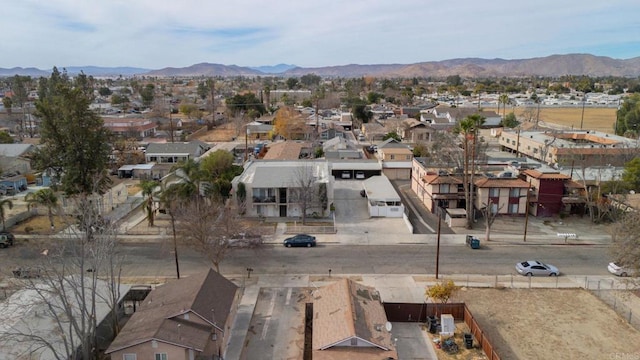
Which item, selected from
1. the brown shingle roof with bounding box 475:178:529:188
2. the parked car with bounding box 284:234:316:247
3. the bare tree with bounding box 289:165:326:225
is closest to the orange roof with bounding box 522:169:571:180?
the brown shingle roof with bounding box 475:178:529:188

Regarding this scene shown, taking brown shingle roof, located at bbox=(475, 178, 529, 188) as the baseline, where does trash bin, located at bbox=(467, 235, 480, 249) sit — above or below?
below

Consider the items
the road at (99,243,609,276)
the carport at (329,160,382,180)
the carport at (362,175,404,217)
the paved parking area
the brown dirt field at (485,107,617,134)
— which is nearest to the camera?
the road at (99,243,609,276)

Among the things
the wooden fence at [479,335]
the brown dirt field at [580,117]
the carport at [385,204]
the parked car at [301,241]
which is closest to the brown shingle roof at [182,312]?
the parked car at [301,241]

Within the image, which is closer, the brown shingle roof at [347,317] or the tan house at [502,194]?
the brown shingle roof at [347,317]

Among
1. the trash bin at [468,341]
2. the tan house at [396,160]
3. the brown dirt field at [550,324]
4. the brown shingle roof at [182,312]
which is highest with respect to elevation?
the tan house at [396,160]

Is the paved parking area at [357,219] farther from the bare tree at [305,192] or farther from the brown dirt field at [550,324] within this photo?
the brown dirt field at [550,324]

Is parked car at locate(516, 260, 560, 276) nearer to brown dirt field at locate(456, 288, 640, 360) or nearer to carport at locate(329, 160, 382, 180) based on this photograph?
brown dirt field at locate(456, 288, 640, 360)

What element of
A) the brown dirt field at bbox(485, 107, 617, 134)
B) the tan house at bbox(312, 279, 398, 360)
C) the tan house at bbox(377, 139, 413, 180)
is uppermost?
the brown dirt field at bbox(485, 107, 617, 134)
